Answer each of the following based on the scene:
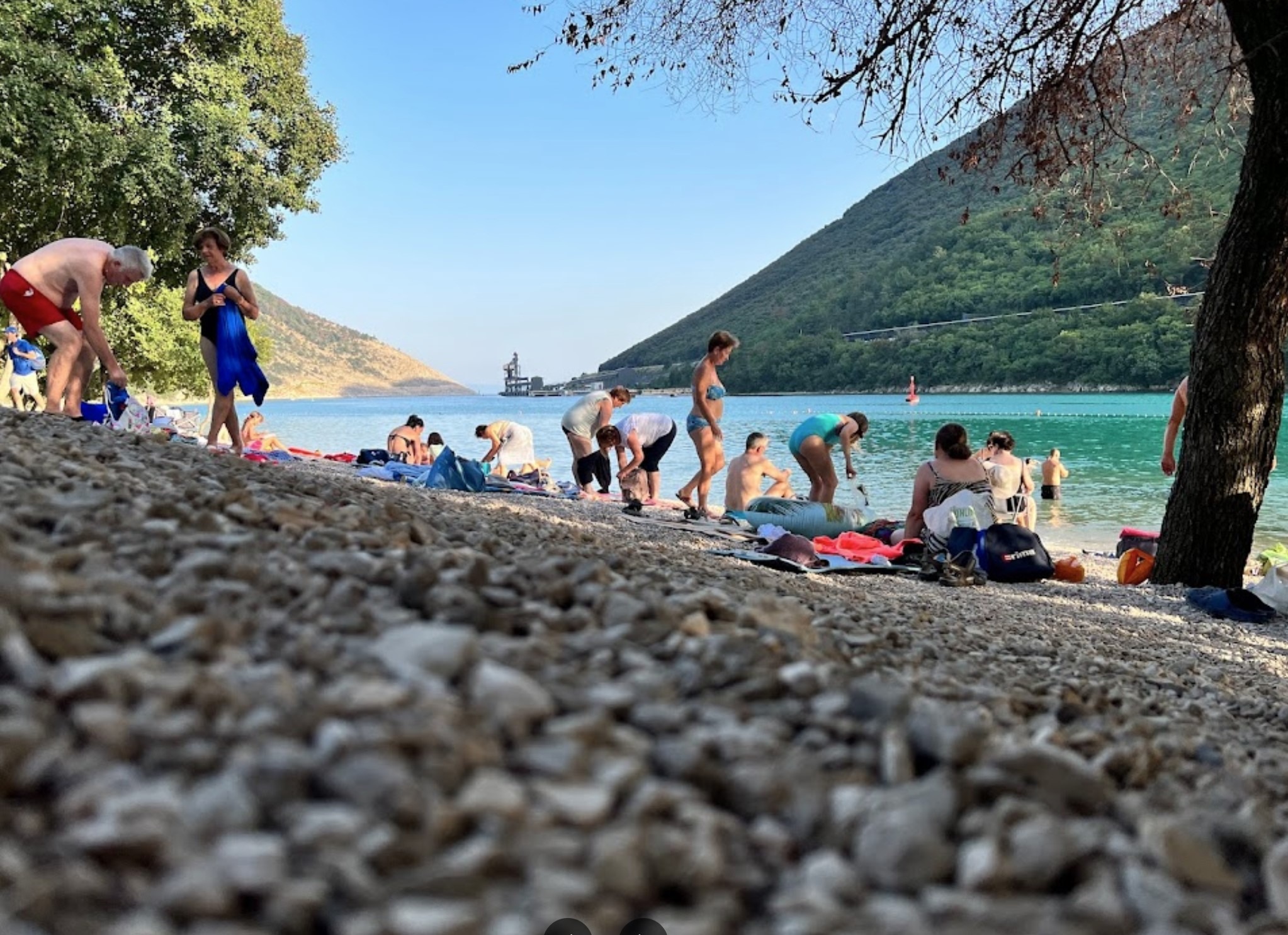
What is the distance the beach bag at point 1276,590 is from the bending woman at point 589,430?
7878mm

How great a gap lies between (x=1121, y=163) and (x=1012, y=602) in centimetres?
499

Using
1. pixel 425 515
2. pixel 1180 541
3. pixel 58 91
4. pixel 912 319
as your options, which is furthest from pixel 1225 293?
pixel 912 319

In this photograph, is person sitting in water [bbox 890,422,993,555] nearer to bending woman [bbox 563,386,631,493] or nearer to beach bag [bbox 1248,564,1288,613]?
beach bag [bbox 1248,564,1288,613]

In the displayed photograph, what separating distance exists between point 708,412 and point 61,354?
20.3ft

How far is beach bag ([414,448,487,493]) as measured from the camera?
32.8ft

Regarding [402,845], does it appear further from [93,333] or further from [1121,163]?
[1121,163]

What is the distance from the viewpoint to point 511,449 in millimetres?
13953

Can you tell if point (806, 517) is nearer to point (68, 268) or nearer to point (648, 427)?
point (648, 427)

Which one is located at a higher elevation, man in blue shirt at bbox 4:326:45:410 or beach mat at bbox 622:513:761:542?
man in blue shirt at bbox 4:326:45:410

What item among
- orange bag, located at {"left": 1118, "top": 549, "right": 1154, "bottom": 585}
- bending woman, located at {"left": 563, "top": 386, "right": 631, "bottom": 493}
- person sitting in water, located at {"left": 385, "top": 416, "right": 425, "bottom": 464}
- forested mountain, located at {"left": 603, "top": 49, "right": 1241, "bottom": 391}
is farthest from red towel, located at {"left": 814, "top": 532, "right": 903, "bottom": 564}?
person sitting in water, located at {"left": 385, "top": 416, "right": 425, "bottom": 464}

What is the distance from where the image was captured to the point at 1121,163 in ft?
26.6

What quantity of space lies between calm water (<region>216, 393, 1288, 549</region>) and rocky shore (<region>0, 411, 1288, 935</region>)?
12986 millimetres

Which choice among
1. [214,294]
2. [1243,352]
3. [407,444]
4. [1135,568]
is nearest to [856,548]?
[1135,568]

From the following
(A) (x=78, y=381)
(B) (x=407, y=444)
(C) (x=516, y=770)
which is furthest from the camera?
(B) (x=407, y=444)
